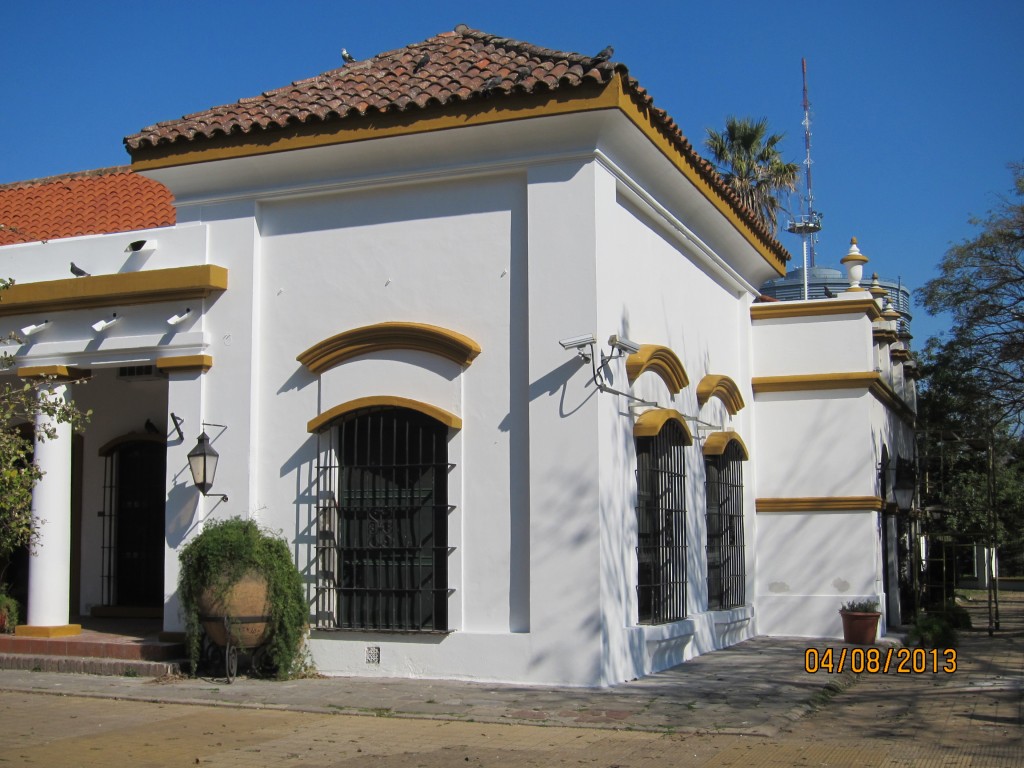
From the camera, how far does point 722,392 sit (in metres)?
15.3

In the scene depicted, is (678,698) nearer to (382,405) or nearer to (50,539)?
(382,405)

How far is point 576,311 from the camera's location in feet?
36.2

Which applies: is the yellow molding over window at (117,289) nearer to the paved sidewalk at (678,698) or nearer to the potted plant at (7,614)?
the potted plant at (7,614)

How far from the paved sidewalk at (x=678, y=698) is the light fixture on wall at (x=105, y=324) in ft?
12.1

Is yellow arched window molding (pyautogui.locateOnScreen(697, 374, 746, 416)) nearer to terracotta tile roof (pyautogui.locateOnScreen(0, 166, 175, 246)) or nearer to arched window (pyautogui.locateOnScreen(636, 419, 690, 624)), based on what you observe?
arched window (pyautogui.locateOnScreen(636, 419, 690, 624))

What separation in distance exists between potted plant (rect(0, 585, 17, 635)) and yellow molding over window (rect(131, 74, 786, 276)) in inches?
204

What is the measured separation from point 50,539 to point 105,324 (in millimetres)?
2423

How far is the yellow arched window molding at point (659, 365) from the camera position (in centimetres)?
1183

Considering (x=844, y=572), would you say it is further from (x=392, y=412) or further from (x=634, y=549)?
(x=392, y=412)

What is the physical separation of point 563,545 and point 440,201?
371 cm

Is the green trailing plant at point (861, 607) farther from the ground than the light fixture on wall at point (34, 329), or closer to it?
closer to it

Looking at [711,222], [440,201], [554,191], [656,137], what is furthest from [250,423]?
[711,222]

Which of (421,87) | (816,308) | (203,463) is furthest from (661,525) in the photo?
(816,308)

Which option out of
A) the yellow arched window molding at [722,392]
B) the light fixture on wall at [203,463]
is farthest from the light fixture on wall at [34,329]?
the yellow arched window molding at [722,392]
